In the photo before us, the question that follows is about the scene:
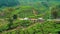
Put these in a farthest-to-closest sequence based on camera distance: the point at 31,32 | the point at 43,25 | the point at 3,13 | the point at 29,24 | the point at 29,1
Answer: the point at 29,1 → the point at 3,13 → the point at 29,24 → the point at 43,25 → the point at 31,32

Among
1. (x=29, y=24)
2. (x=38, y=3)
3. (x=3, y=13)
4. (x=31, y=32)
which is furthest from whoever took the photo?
(x=38, y=3)

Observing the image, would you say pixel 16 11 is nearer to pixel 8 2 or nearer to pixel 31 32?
pixel 8 2

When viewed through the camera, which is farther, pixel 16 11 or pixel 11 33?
pixel 16 11

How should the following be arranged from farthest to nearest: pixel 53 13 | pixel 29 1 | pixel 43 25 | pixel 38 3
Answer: pixel 29 1 → pixel 38 3 → pixel 53 13 → pixel 43 25

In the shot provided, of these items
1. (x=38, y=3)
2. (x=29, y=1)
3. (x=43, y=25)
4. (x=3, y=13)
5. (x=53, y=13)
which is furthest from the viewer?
(x=29, y=1)

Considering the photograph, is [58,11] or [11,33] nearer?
[11,33]

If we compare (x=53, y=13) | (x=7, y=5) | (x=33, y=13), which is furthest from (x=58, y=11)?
(x=7, y=5)

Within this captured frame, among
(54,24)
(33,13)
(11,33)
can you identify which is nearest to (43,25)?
(54,24)

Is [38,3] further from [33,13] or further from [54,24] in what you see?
[54,24]
